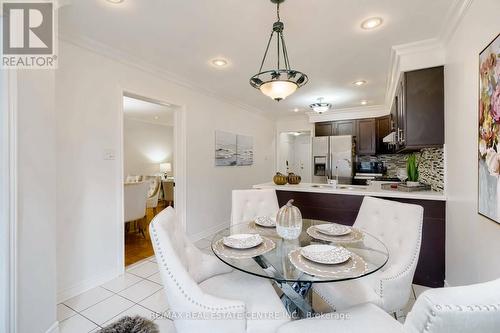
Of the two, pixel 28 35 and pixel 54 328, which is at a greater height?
pixel 28 35

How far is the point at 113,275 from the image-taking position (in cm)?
251

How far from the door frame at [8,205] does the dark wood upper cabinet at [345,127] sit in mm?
5454

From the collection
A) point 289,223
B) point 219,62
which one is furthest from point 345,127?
point 289,223

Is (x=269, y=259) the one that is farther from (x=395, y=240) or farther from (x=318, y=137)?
(x=318, y=137)

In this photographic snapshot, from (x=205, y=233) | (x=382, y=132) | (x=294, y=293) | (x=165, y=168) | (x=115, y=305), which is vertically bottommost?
(x=115, y=305)

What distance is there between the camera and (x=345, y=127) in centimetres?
545

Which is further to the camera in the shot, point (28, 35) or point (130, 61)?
point (130, 61)

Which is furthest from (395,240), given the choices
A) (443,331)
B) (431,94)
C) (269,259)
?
(431,94)

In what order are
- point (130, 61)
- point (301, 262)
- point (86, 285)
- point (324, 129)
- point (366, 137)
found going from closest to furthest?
point (301, 262) → point (86, 285) → point (130, 61) → point (366, 137) → point (324, 129)

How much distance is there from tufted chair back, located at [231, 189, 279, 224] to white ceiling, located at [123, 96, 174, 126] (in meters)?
3.34

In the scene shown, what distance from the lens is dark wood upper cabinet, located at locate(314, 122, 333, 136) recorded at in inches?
222

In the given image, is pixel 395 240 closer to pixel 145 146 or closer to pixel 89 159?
pixel 89 159

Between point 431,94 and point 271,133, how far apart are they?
13.4 feet

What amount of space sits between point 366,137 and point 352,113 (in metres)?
0.64
